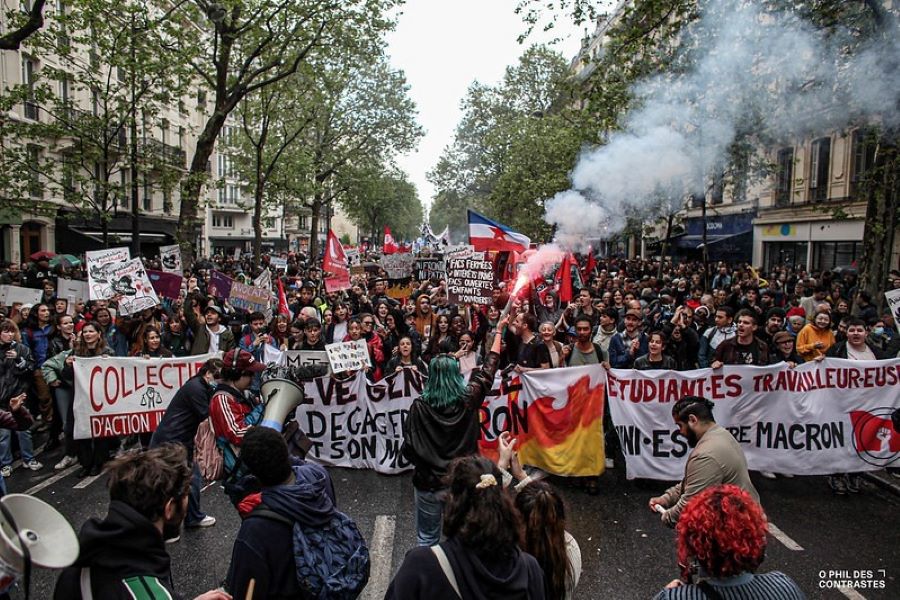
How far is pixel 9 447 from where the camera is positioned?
667 cm

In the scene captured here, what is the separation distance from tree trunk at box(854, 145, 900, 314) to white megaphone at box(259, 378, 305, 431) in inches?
459

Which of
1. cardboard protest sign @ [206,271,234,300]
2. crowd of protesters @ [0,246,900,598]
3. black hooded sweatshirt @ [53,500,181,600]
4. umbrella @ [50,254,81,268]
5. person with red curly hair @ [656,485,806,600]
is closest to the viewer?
black hooded sweatshirt @ [53,500,181,600]

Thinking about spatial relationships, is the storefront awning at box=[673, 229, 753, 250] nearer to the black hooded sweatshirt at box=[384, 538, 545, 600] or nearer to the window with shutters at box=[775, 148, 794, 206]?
the window with shutters at box=[775, 148, 794, 206]


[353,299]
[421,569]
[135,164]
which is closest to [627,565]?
[421,569]

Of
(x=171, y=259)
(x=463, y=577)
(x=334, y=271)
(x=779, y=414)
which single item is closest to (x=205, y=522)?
(x=463, y=577)

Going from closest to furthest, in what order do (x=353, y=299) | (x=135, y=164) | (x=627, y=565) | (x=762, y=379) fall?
(x=627, y=565) → (x=762, y=379) → (x=353, y=299) → (x=135, y=164)

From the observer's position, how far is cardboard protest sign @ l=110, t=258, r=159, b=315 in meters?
9.08

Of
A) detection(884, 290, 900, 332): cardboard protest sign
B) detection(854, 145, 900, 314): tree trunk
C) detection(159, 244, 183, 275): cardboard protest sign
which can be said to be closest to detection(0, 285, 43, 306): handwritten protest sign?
detection(159, 244, 183, 275): cardboard protest sign

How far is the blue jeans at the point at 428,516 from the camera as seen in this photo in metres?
3.96

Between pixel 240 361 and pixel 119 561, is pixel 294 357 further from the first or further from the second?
pixel 119 561

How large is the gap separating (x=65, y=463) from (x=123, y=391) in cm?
101

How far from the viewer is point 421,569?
7.15 feet

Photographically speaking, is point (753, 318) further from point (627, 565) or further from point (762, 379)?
point (627, 565)

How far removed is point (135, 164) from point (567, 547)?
665 inches
